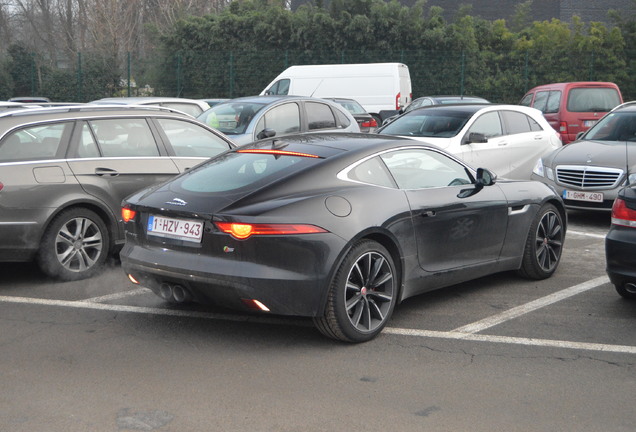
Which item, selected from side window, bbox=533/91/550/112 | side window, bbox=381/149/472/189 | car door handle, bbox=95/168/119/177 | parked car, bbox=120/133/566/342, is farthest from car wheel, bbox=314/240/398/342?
side window, bbox=533/91/550/112

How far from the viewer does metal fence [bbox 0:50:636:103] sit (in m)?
32.0

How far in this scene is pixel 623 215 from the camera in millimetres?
6703

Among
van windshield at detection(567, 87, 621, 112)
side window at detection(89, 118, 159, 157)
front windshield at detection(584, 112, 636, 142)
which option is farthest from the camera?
van windshield at detection(567, 87, 621, 112)

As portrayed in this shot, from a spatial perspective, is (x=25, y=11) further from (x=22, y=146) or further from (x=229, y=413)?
(x=229, y=413)

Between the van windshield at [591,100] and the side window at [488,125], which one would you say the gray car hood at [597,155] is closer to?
the side window at [488,125]

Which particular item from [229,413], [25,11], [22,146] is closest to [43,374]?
[229,413]

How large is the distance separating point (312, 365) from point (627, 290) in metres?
2.94

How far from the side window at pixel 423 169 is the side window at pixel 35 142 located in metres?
3.19

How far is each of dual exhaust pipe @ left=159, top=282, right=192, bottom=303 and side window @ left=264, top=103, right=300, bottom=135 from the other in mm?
6775

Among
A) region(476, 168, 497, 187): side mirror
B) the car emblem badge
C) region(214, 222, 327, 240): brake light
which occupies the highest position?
region(476, 168, 497, 187): side mirror

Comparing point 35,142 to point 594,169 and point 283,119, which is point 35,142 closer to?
point 283,119

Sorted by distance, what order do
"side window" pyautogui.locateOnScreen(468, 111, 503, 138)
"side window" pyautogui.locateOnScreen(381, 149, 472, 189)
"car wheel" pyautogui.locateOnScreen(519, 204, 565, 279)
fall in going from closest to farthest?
"side window" pyautogui.locateOnScreen(381, 149, 472, 189) → "car wheel" pyautogui.locateOnScreen(519, 204, 565, 279) → "side window" pyautogui.locateOnScreen(468, 111, 503, 138)

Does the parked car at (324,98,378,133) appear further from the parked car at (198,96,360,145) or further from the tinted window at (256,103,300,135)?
the tinted window at (256,103,300,135)

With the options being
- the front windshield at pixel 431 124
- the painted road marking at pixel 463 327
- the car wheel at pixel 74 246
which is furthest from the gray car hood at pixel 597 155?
the car wheel at pixel 74 246
